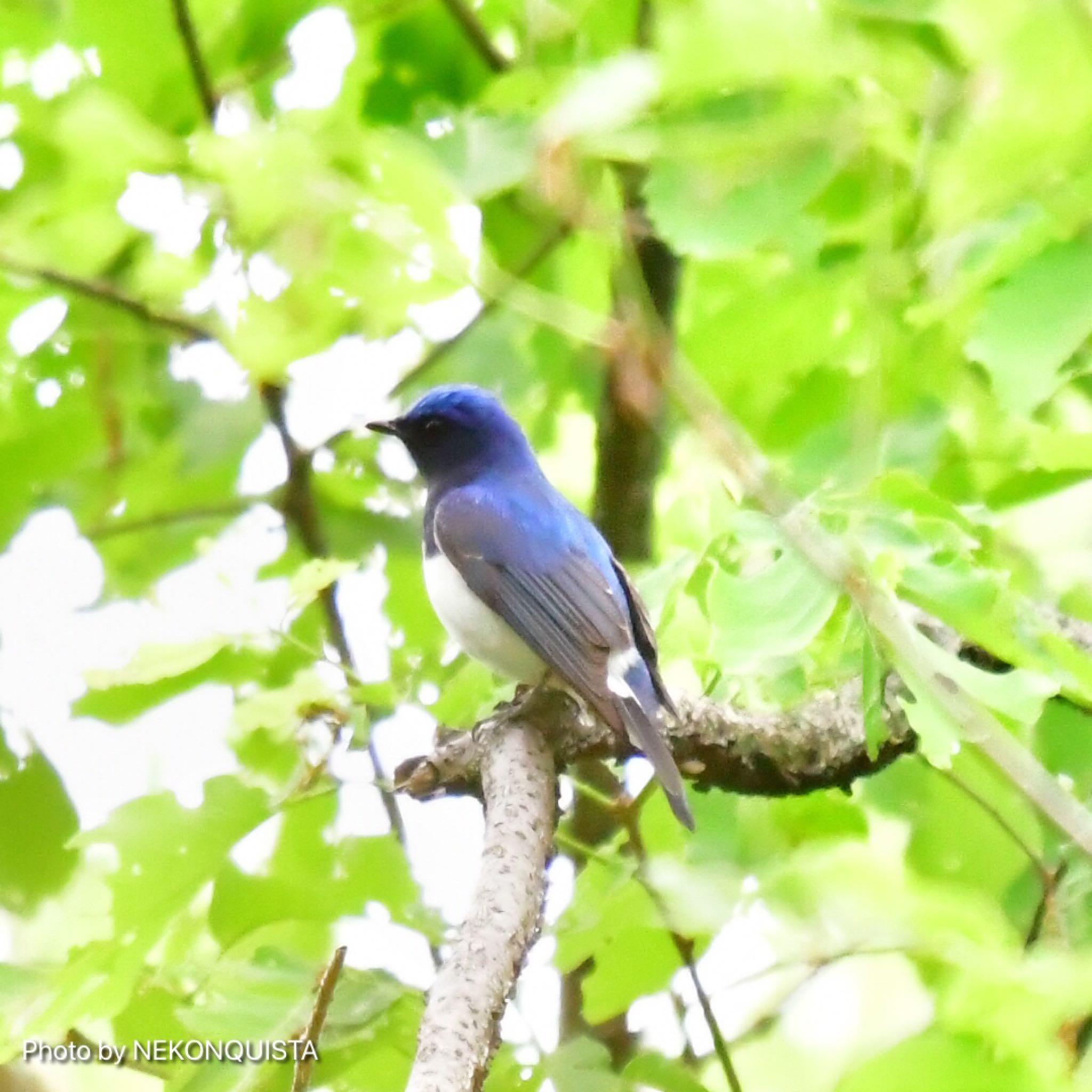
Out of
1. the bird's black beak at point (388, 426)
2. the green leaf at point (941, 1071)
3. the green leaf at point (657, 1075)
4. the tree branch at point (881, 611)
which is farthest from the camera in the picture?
the bird's black beak at point (388, 426)

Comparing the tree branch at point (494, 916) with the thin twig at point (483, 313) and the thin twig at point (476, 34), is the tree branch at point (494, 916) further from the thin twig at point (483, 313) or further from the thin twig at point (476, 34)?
the thin twig at point (476, 34)

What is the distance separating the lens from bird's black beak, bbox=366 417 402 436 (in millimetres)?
3793

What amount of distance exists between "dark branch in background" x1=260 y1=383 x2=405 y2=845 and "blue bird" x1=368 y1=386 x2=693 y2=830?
24cm

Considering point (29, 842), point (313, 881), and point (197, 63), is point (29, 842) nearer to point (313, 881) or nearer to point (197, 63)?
point (313, 881)

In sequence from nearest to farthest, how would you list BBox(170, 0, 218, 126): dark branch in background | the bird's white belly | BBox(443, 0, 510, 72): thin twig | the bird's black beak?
BBox(170, 0, 218, 126): dark branch in background < BBox(443, 0, 510, 72): thin twig < the bird's white belly < the bird's black beak

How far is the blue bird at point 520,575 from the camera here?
126 inches

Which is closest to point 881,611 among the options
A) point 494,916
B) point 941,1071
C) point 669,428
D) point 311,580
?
point 941,1071

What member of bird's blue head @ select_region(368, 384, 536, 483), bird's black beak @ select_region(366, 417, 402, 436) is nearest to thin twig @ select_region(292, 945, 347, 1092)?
bird's black beak @ select_region(366, 417, 402, 436)

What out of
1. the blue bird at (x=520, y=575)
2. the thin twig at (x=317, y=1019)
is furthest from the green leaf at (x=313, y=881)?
the thin twig at (x=317, y=1019)

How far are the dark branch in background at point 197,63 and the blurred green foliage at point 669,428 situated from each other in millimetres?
37

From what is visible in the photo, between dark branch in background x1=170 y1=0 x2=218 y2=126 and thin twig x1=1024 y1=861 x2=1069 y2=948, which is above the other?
dark branch in background x1=170 y1=0 x2=218 y2=126

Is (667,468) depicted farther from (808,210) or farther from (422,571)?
(808,210)

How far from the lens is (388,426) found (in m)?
3.88

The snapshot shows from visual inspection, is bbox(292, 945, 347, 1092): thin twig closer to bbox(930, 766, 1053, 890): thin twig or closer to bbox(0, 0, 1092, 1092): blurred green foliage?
bbox(0, 0, 1092, 1092): blurred green foliage
